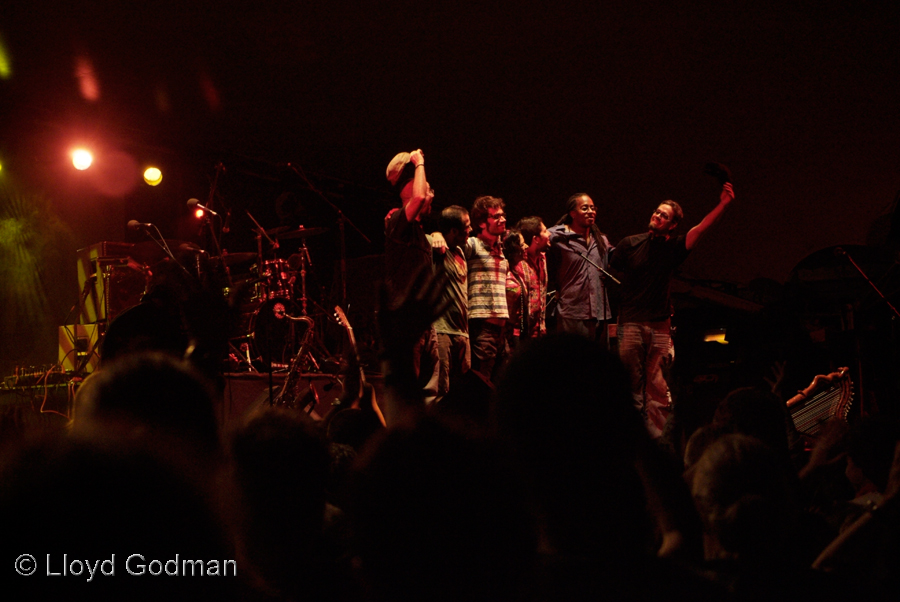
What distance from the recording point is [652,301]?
5684 mm

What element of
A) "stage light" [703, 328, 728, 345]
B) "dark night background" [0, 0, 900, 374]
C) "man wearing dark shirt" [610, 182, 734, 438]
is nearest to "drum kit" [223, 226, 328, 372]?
"dark night background" [0, 0, 900, 374]

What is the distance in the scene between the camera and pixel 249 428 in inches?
54.4

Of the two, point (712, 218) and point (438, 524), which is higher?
point (712, 218)

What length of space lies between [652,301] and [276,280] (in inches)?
197

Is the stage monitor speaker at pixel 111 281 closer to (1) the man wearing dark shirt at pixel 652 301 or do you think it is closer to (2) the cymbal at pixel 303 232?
(2) the cymbal at pixel 303 232

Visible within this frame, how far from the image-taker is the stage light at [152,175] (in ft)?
32.1

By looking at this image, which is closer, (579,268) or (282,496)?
(282,496)

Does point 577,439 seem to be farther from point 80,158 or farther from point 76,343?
point 80,158

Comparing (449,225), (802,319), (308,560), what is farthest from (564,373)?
(802,319)

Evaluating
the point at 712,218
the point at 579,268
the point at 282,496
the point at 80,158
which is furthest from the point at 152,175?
the point at 282,496

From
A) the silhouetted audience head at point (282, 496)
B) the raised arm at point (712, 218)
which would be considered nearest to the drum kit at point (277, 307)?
the raised arm at point (712, 218)

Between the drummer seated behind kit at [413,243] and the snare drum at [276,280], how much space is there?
407cm

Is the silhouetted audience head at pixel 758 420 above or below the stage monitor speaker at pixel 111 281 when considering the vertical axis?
below

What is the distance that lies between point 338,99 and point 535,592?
8.14 m
